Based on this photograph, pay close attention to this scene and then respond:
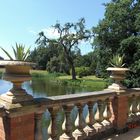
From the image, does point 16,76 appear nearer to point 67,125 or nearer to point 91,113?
point 67,125

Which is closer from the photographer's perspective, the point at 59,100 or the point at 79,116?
the point at 59,100

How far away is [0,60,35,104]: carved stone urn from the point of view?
396cm

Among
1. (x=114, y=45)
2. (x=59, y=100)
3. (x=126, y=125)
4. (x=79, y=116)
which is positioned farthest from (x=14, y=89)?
(x=114, y=45)

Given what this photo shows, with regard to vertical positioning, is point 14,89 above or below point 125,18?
→ below

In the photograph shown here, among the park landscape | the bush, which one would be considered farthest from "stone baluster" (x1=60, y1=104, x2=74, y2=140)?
the bush

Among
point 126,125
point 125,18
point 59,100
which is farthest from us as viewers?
point 125,18

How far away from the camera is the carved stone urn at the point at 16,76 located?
396 centimetres

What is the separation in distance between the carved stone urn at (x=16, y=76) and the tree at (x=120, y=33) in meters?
16.2

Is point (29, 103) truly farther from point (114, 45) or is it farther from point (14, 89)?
point (114, 45)

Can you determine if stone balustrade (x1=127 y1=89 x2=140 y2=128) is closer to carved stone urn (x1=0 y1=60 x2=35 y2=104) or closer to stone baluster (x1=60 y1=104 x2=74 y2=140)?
stone baluster (x1=60 y1=104 x2=74 y2=140)

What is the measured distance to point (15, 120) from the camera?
4023mm

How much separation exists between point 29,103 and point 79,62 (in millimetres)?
78849

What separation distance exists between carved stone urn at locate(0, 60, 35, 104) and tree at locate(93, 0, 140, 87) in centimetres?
1624

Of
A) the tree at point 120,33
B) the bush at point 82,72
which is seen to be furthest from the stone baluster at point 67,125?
the bush at point 82,72
